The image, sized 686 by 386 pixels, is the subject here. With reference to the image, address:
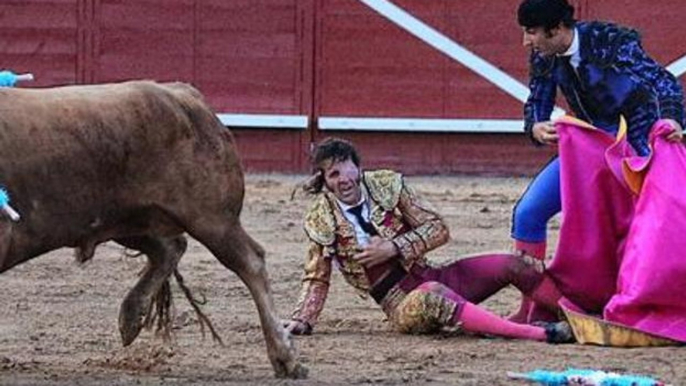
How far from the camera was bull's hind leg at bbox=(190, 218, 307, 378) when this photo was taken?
530cm

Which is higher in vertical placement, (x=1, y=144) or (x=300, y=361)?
(x=1, y=144)

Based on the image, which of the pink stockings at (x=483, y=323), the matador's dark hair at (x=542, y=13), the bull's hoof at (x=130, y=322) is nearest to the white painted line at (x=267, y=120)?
the pink stockings at (x=483, y=323)

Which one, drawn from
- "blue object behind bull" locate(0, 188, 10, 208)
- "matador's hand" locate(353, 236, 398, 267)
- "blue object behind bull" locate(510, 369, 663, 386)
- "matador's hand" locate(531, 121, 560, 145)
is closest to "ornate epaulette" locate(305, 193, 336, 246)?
"matador's hand" locate(353, 236, 398, 267)

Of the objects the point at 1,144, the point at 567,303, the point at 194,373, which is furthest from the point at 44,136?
the point at 567,303

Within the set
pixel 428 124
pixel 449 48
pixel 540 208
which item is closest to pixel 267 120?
pixel 428 124

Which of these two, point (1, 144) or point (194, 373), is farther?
point (194, 373)

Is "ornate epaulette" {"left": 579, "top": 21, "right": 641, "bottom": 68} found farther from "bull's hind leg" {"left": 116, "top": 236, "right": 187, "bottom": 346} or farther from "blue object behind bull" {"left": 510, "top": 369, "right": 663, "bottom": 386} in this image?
"bull's hind leg" {"left": 116, "top": 236, "right": 187, "bottom": 346}

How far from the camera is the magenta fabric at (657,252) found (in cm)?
582

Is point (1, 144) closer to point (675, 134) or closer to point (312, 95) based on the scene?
point (675, 134)

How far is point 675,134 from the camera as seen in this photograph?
19.5 feet

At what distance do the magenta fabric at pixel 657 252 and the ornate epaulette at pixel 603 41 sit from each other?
25 centimetres

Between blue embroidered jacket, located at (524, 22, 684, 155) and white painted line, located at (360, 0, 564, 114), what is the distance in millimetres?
6094

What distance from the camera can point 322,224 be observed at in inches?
244

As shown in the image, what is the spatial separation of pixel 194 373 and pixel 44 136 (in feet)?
2.48
